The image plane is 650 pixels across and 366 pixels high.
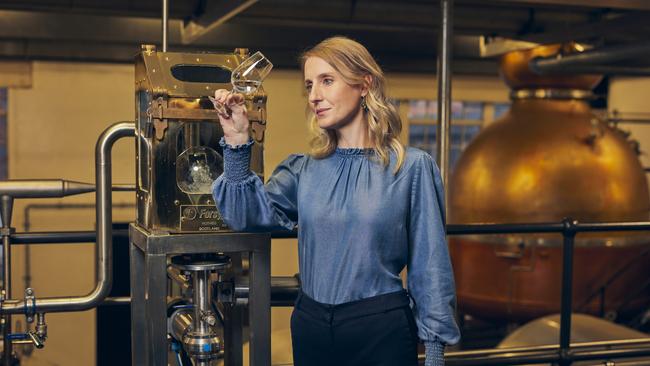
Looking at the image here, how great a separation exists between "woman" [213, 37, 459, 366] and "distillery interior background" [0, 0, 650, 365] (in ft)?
0.41

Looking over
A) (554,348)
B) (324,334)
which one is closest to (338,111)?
(324,334)

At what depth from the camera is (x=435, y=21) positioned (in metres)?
4.80

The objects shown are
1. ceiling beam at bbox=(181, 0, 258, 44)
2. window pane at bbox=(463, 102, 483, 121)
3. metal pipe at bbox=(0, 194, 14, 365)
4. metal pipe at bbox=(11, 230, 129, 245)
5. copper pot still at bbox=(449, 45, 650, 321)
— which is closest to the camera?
metal pipe at bbox=(0, 194, 14, 365)

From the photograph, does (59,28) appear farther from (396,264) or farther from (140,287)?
(396,264)

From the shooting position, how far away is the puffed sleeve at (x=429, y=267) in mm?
1563

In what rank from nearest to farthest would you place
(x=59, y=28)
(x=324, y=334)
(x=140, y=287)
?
(x=324, y=334), (x=140, y=287), (x=59, y=28)

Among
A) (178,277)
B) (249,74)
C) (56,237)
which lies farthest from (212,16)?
(249,74)

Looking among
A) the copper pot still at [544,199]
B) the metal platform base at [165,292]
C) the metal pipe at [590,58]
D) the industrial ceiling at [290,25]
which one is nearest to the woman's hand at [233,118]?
the metal platform base at [165,292]

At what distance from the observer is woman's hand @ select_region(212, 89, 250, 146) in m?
1.51

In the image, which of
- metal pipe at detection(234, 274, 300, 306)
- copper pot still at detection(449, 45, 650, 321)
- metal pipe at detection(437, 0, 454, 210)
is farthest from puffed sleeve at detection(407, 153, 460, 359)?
copper pot still at detection(449, 45, 650, 321)

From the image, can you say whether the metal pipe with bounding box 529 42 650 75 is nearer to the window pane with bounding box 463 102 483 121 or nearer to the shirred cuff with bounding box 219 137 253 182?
the shirred cuff with bounding box 219 137 253 182

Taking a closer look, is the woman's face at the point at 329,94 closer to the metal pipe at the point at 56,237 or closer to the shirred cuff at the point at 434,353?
the shirred cuff at the point at 434,353

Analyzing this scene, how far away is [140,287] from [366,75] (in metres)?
0.68

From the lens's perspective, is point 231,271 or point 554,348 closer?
point 231,271
